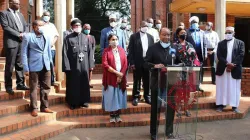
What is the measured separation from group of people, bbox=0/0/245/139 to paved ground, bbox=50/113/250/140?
32 cm

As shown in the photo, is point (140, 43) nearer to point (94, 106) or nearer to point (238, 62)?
point (94, 106)

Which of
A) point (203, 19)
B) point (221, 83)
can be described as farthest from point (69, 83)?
point (203, 19)

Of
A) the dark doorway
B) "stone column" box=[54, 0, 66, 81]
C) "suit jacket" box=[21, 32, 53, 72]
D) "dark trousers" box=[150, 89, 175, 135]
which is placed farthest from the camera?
the dark doorway

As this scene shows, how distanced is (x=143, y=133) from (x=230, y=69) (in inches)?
100

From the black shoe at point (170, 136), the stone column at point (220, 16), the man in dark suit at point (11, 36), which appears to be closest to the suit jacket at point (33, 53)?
the man in dark suit at point (11, 36)

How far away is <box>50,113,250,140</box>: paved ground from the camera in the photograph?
5719mm

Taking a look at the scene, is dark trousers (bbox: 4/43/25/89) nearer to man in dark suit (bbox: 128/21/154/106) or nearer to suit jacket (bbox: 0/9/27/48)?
suit jacket (bbox: 0/9/27/48)

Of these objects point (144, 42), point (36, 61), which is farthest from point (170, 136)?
point (36, 61)

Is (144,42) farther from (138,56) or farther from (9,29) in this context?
(9,29)

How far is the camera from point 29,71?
6043mm

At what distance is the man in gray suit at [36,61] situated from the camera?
6.02 m

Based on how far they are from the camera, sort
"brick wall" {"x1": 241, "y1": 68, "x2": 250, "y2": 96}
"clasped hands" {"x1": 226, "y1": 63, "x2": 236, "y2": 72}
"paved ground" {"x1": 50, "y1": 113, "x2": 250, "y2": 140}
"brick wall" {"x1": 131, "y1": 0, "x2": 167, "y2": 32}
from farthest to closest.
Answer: "brick wall" {"x1": 131, "y1": 0, "x2": 167, "y2": 32}, "brick wall" {"x1": 241, "y1": 68, "x2": 250, "y2": 96}, "clasped hands" {"x1": 226, "y1": 63, "x2": 236, "y2": 72}, "paved ground" {"x1": 50, "y1": 113, "x2": 250, "y2": 140}

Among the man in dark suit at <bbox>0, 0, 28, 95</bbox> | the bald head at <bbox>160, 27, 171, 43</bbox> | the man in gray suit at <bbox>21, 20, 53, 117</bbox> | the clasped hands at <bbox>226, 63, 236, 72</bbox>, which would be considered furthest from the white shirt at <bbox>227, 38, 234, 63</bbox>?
the man in dark suit at <bbox>0, 0, 28, 95</bbox>

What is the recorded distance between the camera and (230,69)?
7.08 m
